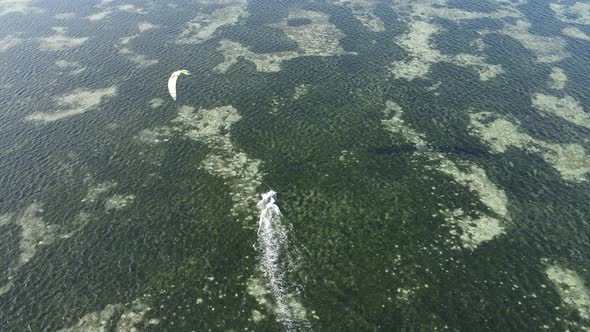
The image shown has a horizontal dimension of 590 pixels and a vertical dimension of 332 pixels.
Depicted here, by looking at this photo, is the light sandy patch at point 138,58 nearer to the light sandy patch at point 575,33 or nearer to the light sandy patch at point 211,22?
the light sandy patch at point 211,22

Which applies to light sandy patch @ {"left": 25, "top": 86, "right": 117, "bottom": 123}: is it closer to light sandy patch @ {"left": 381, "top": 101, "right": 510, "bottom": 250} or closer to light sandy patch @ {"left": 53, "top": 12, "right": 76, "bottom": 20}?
light sandy patch @ {"left": 53, "top": 12, "right": 76, "bottom": 20}

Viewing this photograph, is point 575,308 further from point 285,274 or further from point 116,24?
point 116,24

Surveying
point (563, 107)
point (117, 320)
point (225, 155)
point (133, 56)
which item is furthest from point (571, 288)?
point (133, 56)

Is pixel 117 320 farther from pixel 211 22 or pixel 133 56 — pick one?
pixel 211 22

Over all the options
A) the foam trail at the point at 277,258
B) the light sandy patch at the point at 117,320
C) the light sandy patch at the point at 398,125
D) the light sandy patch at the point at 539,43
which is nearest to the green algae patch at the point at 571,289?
the light sandy patch at the point at 398,125

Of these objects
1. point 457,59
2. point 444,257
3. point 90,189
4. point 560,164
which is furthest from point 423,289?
point 457,59
